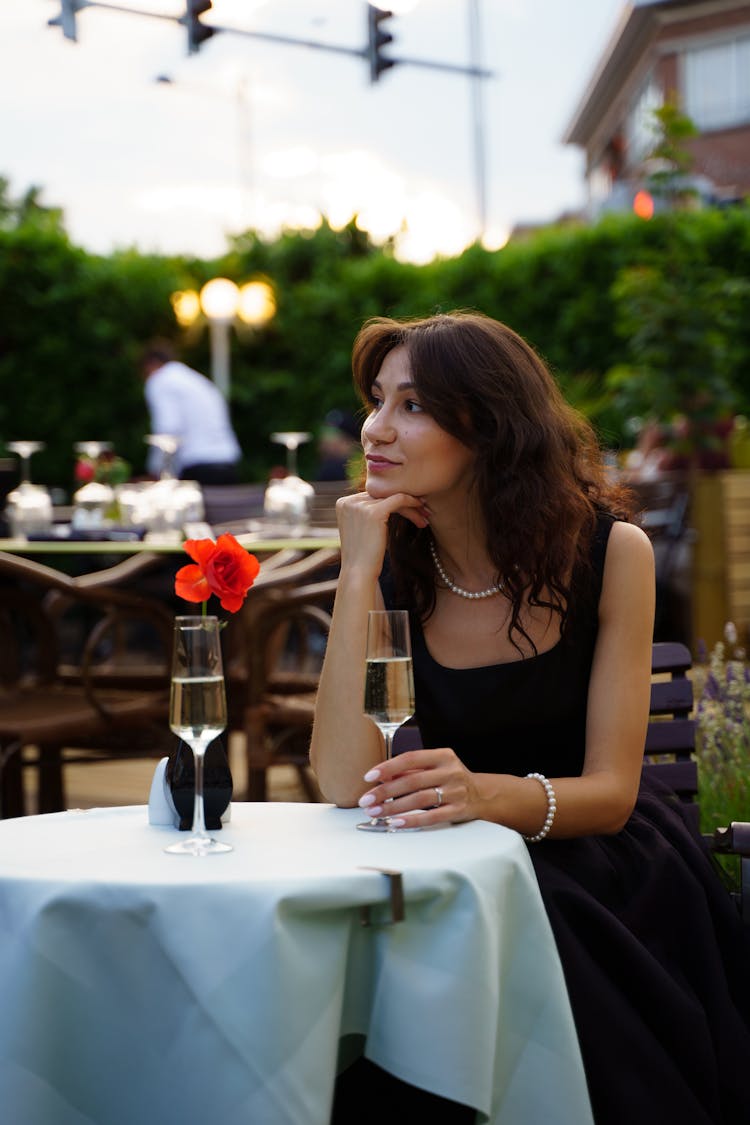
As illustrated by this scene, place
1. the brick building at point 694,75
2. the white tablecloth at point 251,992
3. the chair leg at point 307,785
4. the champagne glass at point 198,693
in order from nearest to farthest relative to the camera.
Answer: the white tablecloth at point 251,992
the champagne glass at point 198,693
the chair leg at point 307,785
the brick building at point 694,75

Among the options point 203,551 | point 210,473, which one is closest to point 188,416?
point 210,473

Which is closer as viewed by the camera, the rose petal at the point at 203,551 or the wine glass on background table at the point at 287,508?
the rose petal at the point at 203,551

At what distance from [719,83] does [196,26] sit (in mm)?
23236

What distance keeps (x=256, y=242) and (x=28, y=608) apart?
8.22m

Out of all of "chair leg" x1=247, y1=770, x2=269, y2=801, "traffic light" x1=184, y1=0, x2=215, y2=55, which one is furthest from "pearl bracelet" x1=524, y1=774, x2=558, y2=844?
"traffic light" x1=184, y1=0, x2=215, y2=55

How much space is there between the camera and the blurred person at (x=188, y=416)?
857cm

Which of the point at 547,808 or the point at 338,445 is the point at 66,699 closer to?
the point at 547,808

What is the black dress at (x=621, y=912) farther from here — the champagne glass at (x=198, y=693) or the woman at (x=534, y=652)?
the champagne glass at (x=198, y=693)

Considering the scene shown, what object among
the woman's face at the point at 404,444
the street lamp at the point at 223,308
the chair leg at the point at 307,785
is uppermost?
the street lamp at the point at 223,308

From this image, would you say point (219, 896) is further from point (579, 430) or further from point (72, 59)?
point (72, 59)

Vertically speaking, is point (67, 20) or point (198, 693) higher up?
point (67, 20)

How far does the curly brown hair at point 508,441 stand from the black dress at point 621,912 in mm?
63

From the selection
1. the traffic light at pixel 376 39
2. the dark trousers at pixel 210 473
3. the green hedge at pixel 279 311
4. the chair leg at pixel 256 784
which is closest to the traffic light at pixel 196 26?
the traffic light at pixel 376 39

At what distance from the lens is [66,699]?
13.8ft
